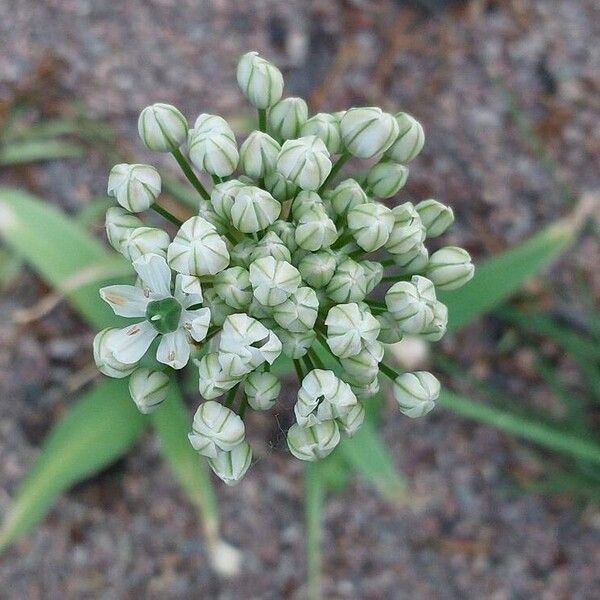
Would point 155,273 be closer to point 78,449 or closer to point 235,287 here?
point 235,287

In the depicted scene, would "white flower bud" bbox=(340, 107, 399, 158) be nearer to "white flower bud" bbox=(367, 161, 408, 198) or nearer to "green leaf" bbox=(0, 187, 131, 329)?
"white flower bud" bbox=(367, 161, 408, 198)

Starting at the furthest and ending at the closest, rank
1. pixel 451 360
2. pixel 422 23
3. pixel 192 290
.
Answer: pixel 422 23, pixel 451 360, pixel 192 290

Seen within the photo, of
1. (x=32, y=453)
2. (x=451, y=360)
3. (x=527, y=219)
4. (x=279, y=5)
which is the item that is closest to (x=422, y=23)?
(x=279, y=5)

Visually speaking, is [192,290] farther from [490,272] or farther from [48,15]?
[48,15]

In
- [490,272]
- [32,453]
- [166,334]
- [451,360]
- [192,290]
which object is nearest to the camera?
[192,290]

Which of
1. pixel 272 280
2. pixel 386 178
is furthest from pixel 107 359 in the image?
pixel 386 178

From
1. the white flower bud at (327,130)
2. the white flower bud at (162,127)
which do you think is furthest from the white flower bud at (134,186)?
the white flower bud at (327,130)

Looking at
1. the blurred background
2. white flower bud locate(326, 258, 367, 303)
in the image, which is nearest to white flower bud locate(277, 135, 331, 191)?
white flower bud locate(326, 258, 367, 303)

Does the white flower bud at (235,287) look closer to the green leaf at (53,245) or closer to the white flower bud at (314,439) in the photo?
the white flower bud at (314,439)
